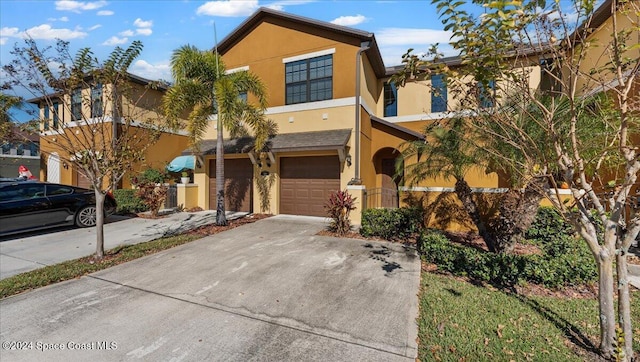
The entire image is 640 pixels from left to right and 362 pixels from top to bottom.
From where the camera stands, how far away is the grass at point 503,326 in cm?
318

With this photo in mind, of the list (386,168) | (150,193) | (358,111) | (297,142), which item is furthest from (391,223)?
(150,193)

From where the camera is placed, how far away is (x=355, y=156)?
11039 millimetres

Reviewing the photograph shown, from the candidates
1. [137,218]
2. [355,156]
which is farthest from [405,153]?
[137,218]

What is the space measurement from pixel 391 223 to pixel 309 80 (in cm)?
739

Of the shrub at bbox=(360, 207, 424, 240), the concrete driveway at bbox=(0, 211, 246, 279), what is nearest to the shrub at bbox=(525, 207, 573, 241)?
Result: the shrub at bbox=(360, 207, 424, 240)

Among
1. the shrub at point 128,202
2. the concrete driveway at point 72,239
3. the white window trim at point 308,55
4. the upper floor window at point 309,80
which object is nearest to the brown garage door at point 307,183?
the concrete driveway at point 72,239

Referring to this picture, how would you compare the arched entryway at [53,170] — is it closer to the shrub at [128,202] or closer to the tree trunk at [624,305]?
the shrub at [128,202]

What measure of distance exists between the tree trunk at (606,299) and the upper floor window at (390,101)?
1218cm

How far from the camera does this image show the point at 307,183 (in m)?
12.3

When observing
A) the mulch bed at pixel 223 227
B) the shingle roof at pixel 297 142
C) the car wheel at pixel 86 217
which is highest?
the shingle roof at pixel 297 142

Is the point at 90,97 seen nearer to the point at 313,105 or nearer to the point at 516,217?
the point at 313,105

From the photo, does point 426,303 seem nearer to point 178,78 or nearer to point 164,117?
point 164,117

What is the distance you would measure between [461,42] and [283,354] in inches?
159

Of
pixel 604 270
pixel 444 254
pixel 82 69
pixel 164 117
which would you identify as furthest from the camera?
→ pixel 164 117
